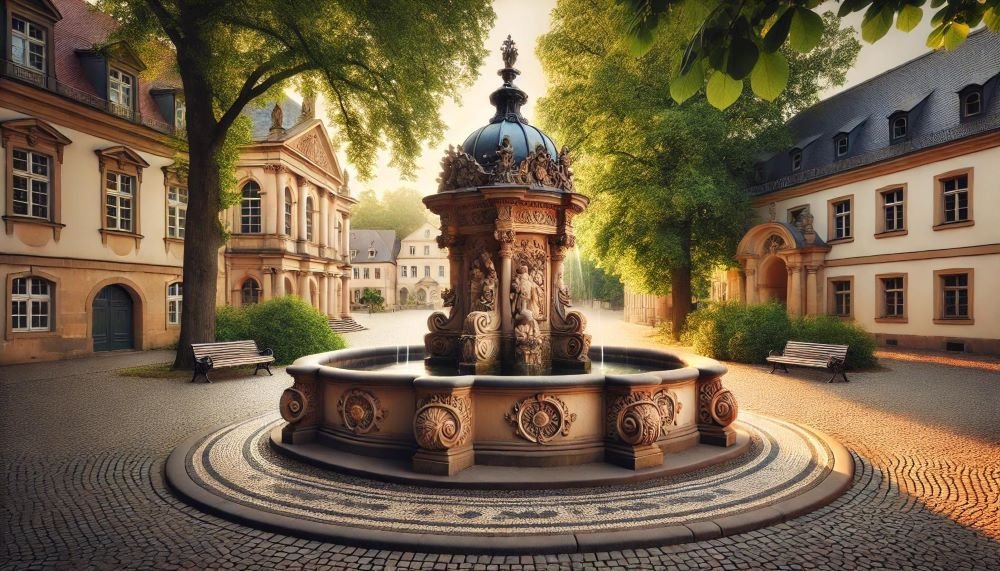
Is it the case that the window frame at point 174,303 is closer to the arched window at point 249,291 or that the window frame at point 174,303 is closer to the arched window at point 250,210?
the arched window at point 249,291

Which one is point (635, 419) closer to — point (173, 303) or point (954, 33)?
point (954, 33)

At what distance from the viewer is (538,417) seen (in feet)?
17.8

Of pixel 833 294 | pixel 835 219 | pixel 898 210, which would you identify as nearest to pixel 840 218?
pixel 835 219

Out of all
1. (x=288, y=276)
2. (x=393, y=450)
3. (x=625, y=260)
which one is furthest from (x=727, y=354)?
(x=288, y=276)

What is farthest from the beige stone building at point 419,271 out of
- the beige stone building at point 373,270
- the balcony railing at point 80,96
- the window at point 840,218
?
the window at point 840,218

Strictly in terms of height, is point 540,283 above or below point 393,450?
above

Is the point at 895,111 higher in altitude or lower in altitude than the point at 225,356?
higher

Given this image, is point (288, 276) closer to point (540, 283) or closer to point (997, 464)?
point (540, 283)

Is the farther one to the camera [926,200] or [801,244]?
[801,244]

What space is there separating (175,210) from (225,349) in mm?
11882

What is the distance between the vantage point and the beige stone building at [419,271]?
6812 centimetres

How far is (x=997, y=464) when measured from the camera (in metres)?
6.06

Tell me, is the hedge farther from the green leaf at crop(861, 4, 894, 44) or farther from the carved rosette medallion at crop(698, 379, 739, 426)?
the green leaf at crop(861, 4, 894, 44)

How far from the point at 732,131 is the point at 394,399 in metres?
21.9
